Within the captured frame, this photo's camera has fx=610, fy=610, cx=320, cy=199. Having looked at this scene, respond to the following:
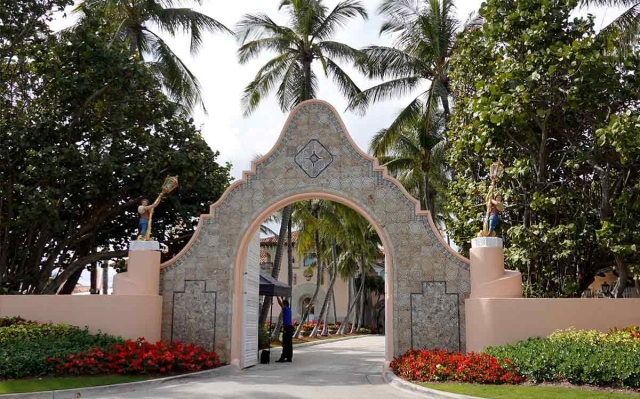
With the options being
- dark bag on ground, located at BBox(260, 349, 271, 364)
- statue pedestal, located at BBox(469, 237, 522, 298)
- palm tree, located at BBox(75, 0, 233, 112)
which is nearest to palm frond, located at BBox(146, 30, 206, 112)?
palm tree, located at BBox(75, 0, 233, 112)

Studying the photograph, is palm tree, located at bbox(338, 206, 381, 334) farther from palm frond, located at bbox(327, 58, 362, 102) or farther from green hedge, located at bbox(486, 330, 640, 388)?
green hedge, located at bbox(486, 330, 640, 388)

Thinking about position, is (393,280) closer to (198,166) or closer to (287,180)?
(287,180)

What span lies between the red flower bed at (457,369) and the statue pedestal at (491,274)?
160cm

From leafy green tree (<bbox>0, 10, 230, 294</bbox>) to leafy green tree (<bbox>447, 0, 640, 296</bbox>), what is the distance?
30.3 ft

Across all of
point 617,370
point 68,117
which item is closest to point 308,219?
point 68,117

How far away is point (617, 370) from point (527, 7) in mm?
8662

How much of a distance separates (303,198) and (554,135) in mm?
6982

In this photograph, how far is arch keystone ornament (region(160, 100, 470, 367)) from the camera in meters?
14.9

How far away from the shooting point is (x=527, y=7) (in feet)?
48.5

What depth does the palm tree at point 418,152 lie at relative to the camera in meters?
24.2

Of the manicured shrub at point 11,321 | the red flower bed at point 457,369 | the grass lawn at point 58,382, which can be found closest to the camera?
the grass lawn at point 58,382

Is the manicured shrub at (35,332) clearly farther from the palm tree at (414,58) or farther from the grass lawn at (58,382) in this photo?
the palm tree at (414,58)

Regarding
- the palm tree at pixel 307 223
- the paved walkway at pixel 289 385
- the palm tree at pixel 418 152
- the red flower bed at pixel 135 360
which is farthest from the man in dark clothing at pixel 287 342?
the palm tree at pixel 307 223

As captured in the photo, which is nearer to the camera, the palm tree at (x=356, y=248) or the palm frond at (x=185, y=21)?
the palm frond at (x=185, y=21)
